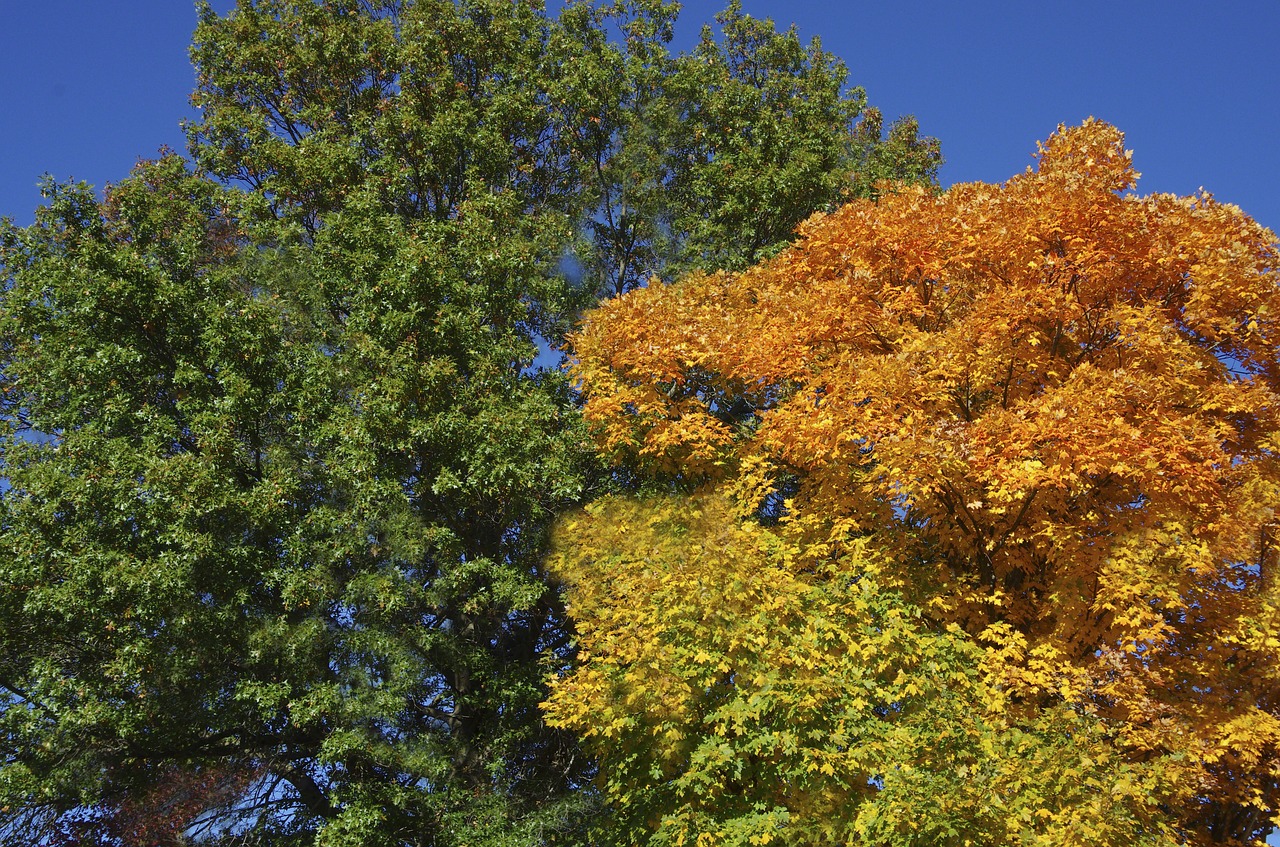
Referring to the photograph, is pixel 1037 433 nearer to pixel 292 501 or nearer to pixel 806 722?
pixel 806 722

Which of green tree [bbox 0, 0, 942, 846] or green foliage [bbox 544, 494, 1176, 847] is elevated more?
green tree [bbox 0, 0, 942, 846]

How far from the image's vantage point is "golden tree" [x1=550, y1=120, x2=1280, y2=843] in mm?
12031

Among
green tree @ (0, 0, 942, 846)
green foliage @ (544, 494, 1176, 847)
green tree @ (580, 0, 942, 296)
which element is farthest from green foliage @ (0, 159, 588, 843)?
green tree @ (580, 0, 942, 296)

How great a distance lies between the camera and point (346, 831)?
13.7 metres

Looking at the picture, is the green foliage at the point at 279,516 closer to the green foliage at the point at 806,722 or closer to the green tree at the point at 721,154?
the green foliage at the point at 806,722

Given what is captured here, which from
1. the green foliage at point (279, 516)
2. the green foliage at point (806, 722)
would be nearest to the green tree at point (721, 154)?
the green foliage at point (279, 516)

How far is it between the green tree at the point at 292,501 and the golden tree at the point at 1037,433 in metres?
2.06

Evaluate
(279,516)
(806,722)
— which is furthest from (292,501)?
(806,722)

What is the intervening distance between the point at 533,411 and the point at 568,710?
4.87 m

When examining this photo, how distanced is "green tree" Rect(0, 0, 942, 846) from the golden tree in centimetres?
206

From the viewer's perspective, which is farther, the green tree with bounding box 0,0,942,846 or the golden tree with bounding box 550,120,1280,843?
the green tree with bounding box 0,0,942,846

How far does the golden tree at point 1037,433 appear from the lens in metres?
12.0

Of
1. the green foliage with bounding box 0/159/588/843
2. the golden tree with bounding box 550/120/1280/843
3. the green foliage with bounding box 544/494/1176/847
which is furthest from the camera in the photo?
the green foliage with bounding box 0/159/588/843

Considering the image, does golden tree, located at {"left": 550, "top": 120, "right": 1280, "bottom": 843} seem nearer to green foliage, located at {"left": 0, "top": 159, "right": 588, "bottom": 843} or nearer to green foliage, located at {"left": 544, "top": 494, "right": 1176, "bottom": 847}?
green foliage, located at {"left": 544, "top": 494, "right": 1176, "bottom": 847}
